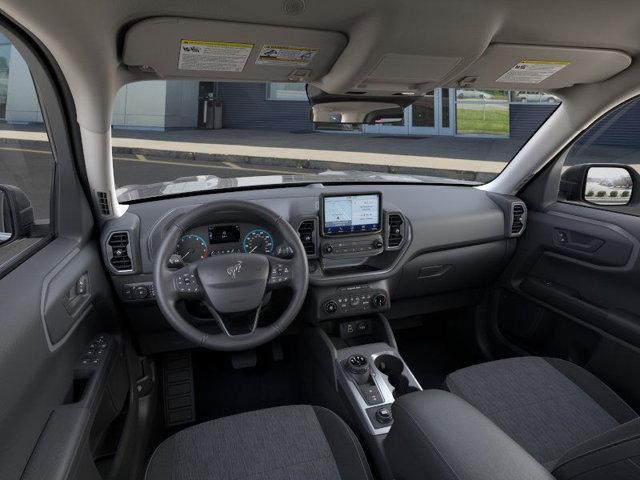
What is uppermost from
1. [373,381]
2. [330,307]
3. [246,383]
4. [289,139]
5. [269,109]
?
[269,109]

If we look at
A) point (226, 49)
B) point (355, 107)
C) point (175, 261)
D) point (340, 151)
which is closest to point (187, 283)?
point (175, 261)

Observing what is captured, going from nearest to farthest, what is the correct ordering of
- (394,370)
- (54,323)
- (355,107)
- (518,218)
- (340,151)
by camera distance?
(54,323), (355,107), (394,370), (518,218), (340,151)

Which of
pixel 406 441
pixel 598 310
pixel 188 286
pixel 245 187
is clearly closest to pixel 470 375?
pixel 598 310

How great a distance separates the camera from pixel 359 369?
7.82ft

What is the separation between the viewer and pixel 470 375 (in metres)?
2.27

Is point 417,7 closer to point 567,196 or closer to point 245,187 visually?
point 245,187

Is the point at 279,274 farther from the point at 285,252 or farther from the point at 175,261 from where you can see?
the point at 175,261

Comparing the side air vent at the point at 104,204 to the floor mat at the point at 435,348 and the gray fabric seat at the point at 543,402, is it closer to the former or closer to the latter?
the gray fabric seat at the point at 543,402

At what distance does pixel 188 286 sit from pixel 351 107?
116 cm

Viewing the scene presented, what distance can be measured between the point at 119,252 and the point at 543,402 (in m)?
2.04

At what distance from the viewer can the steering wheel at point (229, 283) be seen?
1.87 metres

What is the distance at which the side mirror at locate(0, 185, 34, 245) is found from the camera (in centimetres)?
181

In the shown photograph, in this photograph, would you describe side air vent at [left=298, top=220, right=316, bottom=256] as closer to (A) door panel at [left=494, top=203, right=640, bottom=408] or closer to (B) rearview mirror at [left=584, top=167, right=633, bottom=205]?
(A) door panel at [left=494, top=203, right=640, bottom=408]

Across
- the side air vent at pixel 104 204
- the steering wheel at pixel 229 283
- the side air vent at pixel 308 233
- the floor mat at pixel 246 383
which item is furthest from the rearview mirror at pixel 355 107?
the floor mat at pixel 246 383
